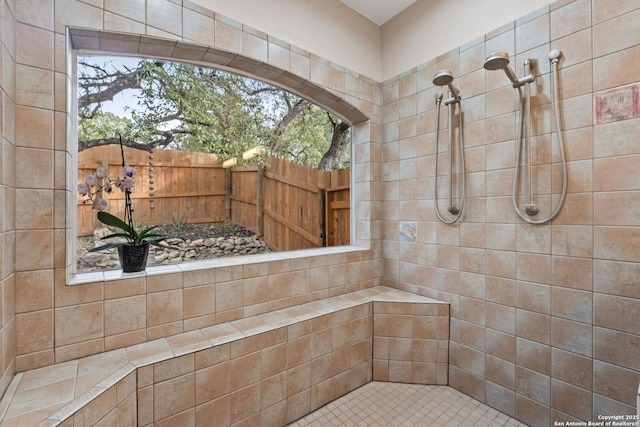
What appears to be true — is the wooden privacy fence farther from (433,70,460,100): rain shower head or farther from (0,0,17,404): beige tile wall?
Result: (433,70,460,100): rain shower head

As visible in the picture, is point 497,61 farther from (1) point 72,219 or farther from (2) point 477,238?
(1) point 72,219

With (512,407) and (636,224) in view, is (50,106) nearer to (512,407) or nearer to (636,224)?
(636,224)

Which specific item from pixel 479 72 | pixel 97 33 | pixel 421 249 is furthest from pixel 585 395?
pixel 97 33

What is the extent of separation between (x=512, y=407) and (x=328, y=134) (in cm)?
229

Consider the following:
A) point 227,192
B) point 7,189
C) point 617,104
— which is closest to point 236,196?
point 227,192

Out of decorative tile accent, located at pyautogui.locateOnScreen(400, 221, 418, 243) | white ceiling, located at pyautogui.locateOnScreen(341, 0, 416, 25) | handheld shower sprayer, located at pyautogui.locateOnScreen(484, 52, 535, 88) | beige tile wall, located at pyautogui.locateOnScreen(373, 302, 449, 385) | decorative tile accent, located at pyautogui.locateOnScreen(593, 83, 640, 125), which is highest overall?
white ceiling, located at pyautogui.locateOnScreen(341, 0, 416, 25)

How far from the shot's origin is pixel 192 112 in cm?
176

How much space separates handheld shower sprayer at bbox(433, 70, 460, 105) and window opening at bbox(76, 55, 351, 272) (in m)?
0.92

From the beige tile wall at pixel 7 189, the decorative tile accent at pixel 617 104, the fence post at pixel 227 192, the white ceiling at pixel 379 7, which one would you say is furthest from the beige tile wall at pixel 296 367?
the white ceiling at pixel 379 7

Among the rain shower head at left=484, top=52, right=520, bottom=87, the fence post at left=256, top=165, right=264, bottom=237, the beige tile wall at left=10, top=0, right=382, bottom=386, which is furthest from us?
the fence post at left=256, top=165, right=264, bottom=237

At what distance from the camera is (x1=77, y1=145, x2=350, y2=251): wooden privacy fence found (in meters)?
1.54

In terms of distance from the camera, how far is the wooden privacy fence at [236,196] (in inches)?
60.7

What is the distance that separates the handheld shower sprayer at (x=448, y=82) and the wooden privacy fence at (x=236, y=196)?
3.25ft

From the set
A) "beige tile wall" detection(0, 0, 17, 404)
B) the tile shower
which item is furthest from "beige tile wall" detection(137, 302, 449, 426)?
"beige tile wall" detection(0, 0, 17, 404)
